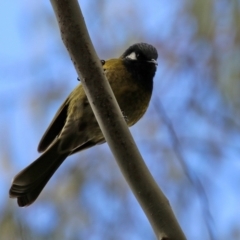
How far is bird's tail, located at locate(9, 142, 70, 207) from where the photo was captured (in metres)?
3.06

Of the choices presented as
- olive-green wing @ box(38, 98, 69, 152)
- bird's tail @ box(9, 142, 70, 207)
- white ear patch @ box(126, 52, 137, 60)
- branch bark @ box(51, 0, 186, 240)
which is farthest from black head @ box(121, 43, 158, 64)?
branch bark @ box(51, 0, 186, 240)

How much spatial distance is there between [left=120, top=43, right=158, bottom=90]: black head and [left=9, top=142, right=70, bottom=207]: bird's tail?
2.09 ft

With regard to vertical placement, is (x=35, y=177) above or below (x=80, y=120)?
below

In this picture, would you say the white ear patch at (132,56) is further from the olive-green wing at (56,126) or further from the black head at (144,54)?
the olive-green wing at (56,126)

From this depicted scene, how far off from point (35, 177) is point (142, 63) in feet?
3.13

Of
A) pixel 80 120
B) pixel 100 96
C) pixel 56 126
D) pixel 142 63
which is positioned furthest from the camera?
pixel 142 63

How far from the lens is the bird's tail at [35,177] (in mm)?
3062

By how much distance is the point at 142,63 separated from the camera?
3480 mm

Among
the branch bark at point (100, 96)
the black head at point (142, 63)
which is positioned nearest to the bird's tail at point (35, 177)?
the black head at point (142, 63)

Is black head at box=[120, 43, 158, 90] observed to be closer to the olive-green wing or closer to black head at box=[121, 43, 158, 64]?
black head at box=[121, 43, 158, 64]

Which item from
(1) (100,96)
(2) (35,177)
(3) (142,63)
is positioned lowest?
(1) (100,96)

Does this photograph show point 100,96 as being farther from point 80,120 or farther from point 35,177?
point 35,177

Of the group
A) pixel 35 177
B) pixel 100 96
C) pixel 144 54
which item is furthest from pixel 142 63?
pixel 100 96

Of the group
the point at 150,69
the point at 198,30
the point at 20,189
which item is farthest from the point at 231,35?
the point at 20,189
